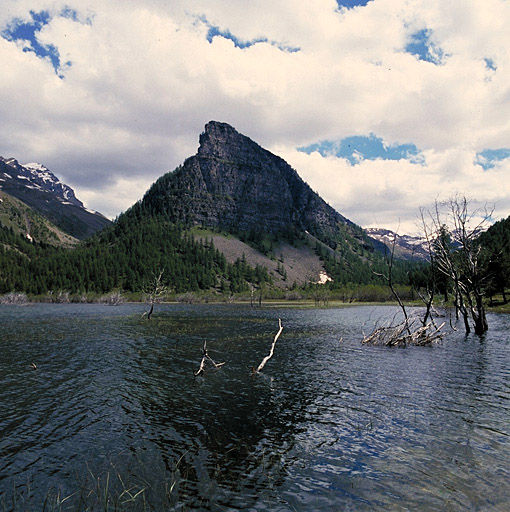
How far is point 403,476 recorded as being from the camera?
14.1m

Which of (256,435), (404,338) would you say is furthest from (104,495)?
(404,338)

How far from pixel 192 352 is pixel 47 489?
3070 cm

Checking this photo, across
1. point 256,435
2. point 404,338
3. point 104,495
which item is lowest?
point 404,338

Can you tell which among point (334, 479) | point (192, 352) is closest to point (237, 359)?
point (192, 352)

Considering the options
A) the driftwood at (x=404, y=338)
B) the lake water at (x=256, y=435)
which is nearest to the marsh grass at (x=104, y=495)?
the lake water at (x=256, y=435)

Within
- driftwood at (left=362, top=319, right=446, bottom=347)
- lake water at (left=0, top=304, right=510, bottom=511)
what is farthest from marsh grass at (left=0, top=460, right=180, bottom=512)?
driftwood at (left=362, top=319, right=446, bottom=347)

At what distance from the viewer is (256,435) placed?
18.5 metres

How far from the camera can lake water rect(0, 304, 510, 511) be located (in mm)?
12906

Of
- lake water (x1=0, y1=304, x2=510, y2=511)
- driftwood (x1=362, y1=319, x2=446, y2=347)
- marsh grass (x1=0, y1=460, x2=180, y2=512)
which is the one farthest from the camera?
driftwood (x1=362, y1=319, x2=446, y2=347)

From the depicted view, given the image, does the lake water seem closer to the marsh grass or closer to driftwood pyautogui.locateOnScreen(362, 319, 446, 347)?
the marsh grass

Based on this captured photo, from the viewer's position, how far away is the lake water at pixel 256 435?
42.3 feet

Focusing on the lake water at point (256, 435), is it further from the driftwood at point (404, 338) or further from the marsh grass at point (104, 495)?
the driftwood at point (404, 338)

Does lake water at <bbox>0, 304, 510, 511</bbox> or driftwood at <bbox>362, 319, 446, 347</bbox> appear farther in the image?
driftwood at <bbox>362, 319, 446, 347</bbox>

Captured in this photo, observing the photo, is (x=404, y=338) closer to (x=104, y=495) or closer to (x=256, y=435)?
(x=256, y=435)
